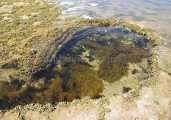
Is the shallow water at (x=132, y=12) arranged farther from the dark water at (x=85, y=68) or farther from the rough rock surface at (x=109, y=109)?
the rough rock surface at (x=109, y=109)

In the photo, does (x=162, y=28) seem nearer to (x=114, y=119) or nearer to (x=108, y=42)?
(x=108, y=42)

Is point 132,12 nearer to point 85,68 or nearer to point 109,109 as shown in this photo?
point 85,68

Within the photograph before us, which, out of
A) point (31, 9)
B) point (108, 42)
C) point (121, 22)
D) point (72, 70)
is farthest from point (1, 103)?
point (31, 9)

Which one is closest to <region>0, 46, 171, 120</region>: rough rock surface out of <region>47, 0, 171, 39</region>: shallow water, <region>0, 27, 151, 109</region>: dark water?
<region>0, 27, 151, 109</region>: dark water

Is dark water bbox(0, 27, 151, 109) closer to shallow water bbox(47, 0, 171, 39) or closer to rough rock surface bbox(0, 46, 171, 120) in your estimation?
rough rock surface bbox(0, 46, 171, 120)

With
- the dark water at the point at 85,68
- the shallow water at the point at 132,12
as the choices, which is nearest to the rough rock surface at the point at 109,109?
the dark water at the point at 85,68

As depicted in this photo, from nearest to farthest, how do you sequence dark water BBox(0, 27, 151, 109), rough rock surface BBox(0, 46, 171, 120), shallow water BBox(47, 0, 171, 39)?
rough rock surface BBox(0, 46, 171, 120) < dark water BBox(0, 27, 151, 109) < shallow water BBox(47, 0, 171, 39)

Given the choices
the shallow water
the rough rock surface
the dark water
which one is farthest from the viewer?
the shallow water

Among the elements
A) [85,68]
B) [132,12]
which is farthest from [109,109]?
[132,12]
